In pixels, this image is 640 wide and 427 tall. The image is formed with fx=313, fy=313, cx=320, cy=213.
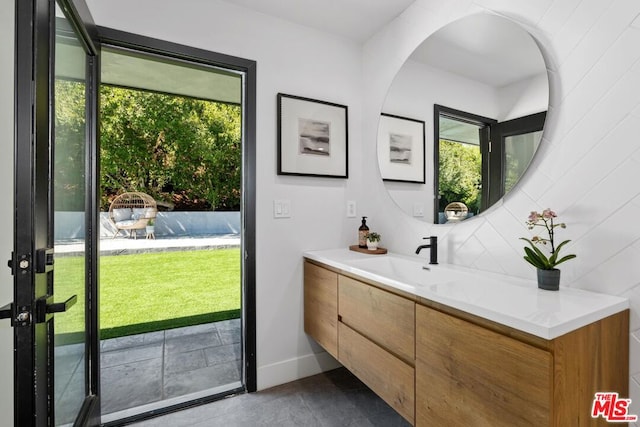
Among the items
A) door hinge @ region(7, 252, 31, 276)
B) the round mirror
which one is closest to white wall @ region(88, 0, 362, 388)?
the round mirror

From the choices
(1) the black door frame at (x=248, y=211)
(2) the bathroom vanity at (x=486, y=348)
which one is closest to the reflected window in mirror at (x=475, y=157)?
(2) the bathroom vanity at (x=486, y=348)

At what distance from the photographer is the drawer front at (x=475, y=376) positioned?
2.79 feet

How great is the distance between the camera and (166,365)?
7.72 ft

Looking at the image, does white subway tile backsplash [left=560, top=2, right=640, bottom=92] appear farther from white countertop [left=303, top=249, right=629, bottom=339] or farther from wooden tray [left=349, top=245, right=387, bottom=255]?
wooden tray [left=349, top=245, right=387, bottom=255]

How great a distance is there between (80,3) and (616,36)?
2.12m

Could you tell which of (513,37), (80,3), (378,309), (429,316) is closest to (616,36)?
(513,37)

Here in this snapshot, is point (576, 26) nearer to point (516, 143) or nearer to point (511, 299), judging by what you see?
point (516, 143)

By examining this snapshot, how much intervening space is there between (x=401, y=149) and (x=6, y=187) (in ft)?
6.14

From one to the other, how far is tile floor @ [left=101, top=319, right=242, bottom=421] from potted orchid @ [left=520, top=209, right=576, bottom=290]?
6.13 feet

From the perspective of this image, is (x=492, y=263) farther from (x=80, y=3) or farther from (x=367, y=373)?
(x=80, y=3)

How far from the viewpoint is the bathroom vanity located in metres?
0.86

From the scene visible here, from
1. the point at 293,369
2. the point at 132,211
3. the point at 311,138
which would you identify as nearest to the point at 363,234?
the point at 311,138

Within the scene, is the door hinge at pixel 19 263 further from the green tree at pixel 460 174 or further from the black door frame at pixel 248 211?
the green tree at pixel 460 174

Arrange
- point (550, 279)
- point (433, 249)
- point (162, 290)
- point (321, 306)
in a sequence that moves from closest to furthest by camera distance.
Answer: point (550, 279) → point (433, 249) → point (321, 306) → point (162, 290)
